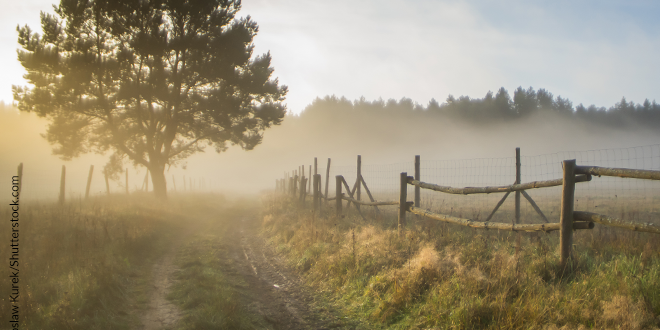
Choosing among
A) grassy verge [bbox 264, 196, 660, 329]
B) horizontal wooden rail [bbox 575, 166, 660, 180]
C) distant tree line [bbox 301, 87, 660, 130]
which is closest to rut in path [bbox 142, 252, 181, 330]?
grassy verge [bbox 264, 196, 660, 329]

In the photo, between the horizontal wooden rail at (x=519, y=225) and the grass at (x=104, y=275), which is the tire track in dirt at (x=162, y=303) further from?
the horizontal wooden rail at (x=519, y=225)

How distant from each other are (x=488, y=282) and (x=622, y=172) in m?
2.18

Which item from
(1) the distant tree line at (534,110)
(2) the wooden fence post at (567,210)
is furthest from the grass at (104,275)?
(1) the distant tree line at (534,110)

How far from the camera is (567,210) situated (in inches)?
187

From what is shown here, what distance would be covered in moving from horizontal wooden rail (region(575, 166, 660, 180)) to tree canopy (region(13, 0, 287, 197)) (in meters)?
17.8

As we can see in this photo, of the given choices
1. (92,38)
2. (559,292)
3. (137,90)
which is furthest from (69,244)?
(92,38)

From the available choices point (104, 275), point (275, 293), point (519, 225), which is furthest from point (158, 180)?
point (519, 225)

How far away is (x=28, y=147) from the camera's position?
88625mm

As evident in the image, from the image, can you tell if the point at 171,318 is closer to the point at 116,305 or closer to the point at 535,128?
the point at 116,305

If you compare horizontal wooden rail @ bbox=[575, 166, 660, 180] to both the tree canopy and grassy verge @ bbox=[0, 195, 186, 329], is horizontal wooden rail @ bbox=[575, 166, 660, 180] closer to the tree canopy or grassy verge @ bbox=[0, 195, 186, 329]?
grassy verge @ bbox=[0, 195, 186, 329]

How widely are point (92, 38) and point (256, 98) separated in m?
8.88

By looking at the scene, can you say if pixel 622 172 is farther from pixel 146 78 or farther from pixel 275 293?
pixel 146 78

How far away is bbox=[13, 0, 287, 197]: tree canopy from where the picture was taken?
16.9 meters

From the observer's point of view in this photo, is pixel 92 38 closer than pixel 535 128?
Yes
